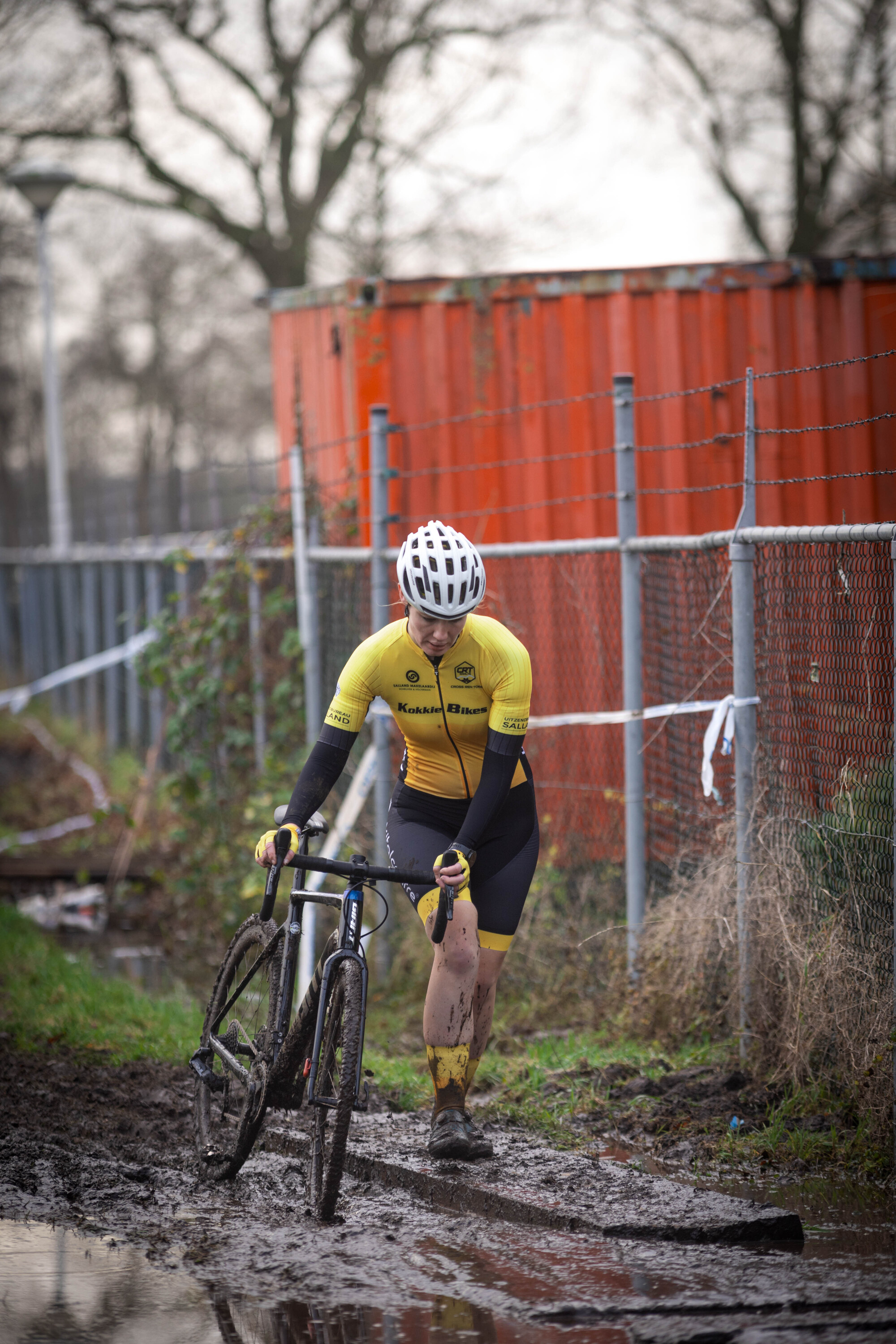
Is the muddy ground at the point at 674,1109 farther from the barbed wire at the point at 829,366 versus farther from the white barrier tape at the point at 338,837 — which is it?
the barbed wire at the point at 829,366

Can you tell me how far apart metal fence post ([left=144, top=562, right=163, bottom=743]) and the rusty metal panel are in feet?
12.2

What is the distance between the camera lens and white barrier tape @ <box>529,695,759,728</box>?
572cm

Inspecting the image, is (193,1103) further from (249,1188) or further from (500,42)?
(500,42)

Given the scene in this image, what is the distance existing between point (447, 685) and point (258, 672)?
440 cm

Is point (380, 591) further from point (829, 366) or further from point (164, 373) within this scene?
point (164, 373)

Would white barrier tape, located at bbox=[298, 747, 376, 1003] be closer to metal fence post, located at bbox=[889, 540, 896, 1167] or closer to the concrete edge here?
the concrete edge

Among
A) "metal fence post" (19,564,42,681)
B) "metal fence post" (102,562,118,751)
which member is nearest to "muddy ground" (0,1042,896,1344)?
"metal fence post" (102,562,118,751)

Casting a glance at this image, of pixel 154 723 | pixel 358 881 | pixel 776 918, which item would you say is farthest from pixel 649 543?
pixel 154 723

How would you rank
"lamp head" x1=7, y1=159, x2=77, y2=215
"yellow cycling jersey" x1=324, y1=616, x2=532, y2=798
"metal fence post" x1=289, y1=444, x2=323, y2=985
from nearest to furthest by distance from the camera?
"yellow cycling jersey" x1=324, y1=616, x2=532, y2=798
"metal fence post" x1=289, y1=444, x2=323, y2=985
"lamp head" x1=7, y1=159, x2=77, y2=215

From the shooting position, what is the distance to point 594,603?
8.38 metres

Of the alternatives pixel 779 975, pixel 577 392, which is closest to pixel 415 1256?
pixel 779 975

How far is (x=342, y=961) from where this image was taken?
450 cm

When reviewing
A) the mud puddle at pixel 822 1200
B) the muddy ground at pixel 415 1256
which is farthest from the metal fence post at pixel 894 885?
the muddy ground at pixel 415 1256

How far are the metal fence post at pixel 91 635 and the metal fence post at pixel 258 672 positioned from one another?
22.1 feet
